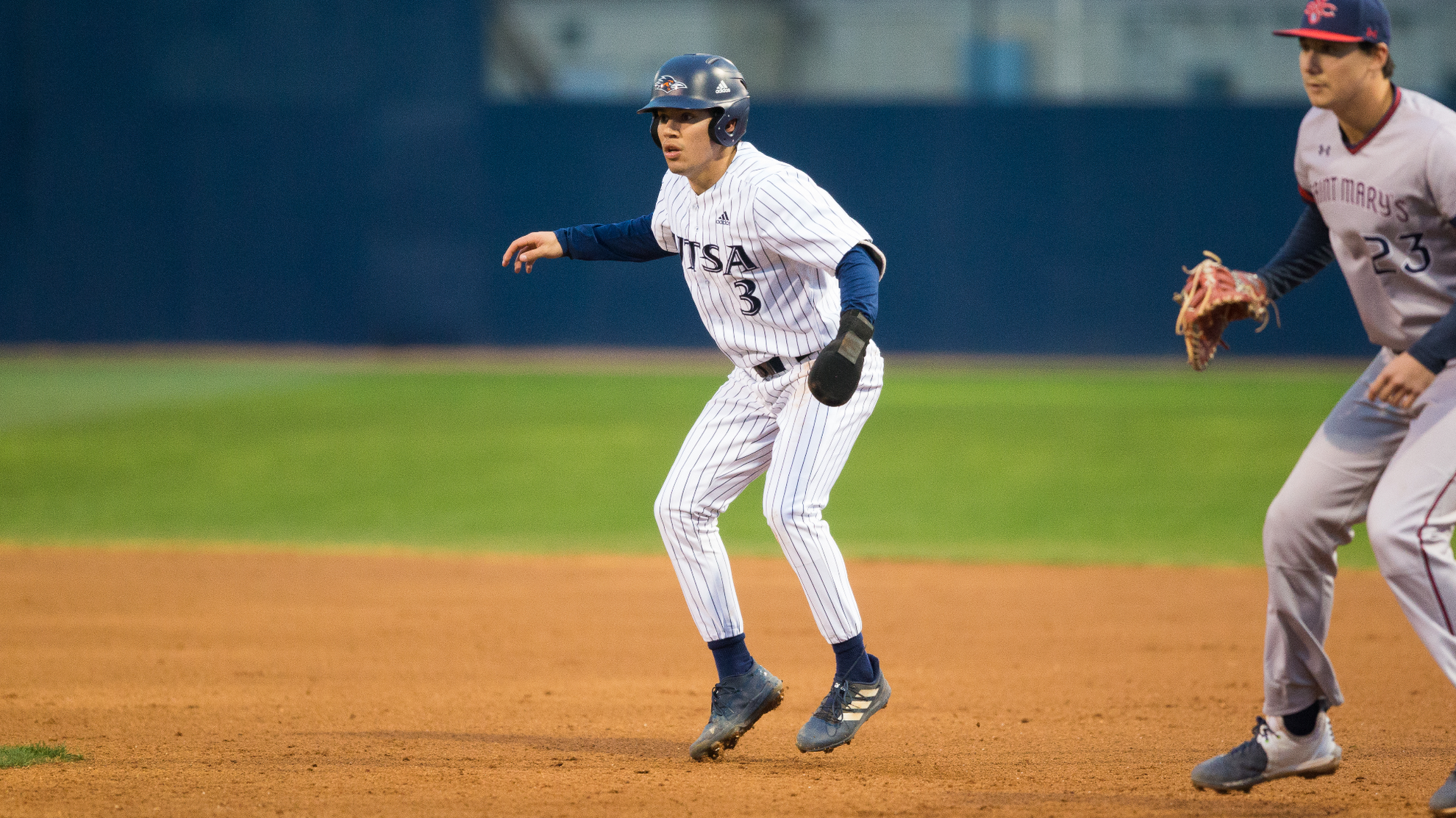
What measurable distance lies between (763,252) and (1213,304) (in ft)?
3.94

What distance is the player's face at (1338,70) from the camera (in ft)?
10.3

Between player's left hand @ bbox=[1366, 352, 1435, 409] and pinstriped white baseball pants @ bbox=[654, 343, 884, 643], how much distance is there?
1.37m

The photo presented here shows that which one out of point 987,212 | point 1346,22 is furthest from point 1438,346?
point 987,212

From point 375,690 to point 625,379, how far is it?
11598 millimetres

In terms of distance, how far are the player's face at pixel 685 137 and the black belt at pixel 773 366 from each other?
591mm

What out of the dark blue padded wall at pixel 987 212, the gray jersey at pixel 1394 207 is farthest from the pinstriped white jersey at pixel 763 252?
the dark blue padded wall at pixel 987 212

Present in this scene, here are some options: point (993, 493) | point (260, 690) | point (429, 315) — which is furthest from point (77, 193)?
point (260, 690)

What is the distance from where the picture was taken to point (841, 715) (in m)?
3.94

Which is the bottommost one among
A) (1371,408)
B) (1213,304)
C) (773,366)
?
(1371,408)

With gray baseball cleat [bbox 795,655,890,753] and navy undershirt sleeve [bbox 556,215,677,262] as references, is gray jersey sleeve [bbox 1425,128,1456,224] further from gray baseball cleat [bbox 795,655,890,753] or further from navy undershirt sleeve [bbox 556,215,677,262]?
navy undershirt sleeve [bbox 556,215,677,262]

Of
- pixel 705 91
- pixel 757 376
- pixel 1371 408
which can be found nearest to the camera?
pixel 1371 408

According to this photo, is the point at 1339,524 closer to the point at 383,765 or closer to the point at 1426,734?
the point at 1426,734

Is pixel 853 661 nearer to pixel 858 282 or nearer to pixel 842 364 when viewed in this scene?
pixel 842 364

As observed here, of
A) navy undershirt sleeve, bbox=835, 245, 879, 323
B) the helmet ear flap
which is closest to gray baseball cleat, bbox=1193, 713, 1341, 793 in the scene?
navy undershirt sleeve, bbox=835, 245, 879, 323
